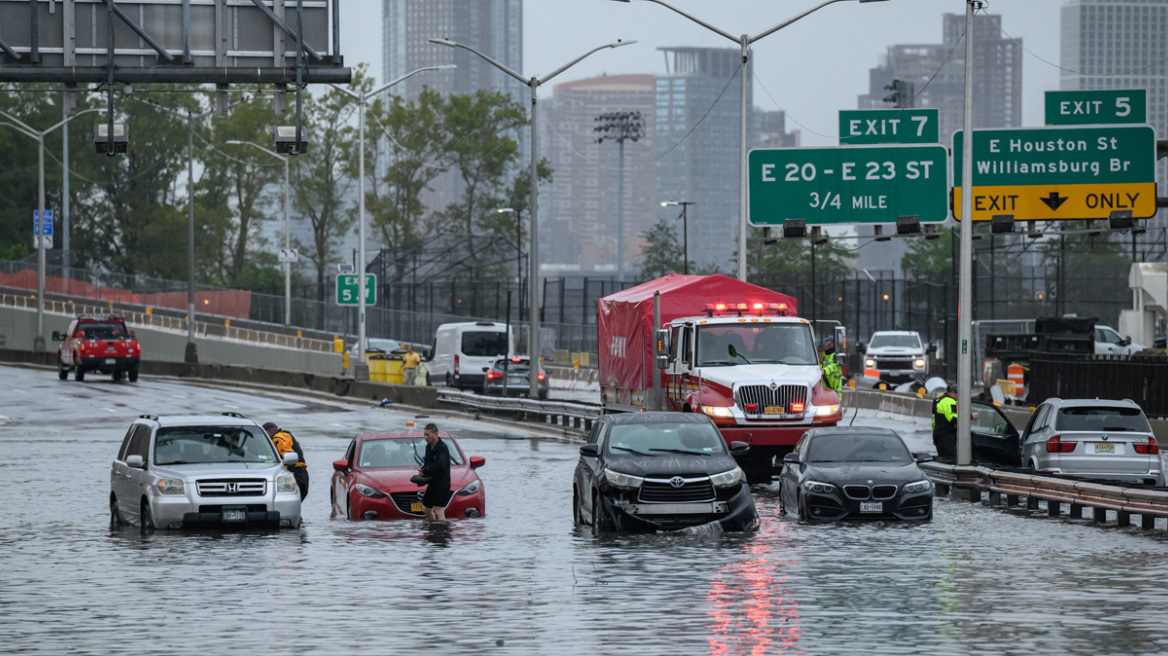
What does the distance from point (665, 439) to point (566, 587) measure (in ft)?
19.5

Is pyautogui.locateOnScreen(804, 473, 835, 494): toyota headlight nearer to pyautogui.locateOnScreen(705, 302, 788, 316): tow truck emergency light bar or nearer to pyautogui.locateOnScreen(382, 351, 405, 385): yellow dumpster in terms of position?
pyautogui.locateOnScreen(705, 302, 788, 316): tow truck emergency light bar

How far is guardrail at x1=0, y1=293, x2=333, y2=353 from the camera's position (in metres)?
86.6

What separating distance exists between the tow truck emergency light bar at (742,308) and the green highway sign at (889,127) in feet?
49.7

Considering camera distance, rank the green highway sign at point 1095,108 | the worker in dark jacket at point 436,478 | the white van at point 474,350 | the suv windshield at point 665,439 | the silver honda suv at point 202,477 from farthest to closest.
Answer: the white van at point 474,350
the green highway sign at point 1095,108
the worker in dark jacket at point 436,478
the suv windshield at point 665,439
the silver honda suv at point 202,477

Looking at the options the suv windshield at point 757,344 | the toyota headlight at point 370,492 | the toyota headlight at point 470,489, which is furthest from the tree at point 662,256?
the toyota headlight at point 370,492

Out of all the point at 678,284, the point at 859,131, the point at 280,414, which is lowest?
the point at 280,414

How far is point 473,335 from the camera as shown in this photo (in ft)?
184

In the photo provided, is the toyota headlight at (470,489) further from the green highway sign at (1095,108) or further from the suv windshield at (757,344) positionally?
the green highway sign at (1095,108)

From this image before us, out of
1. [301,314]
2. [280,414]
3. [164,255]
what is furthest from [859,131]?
[164,255]

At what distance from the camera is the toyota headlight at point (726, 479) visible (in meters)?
20.3

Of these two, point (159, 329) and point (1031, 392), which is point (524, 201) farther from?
point (1031, 392)

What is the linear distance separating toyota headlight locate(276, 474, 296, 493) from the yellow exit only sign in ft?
66.5

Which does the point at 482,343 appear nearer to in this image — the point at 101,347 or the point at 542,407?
the point at 542,407

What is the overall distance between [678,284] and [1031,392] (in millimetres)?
17370
